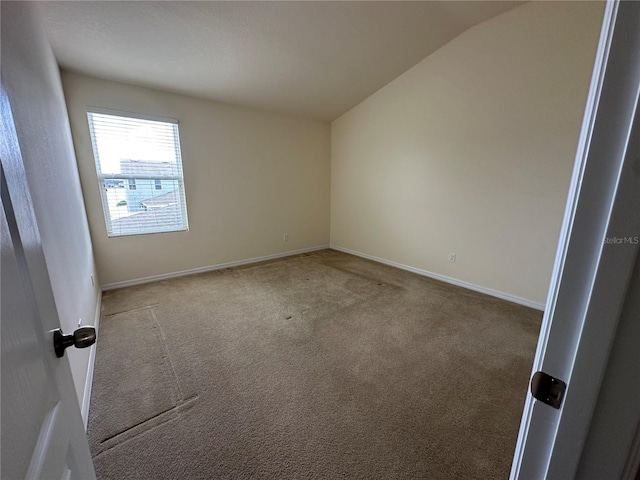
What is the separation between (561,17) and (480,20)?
2.30 feet

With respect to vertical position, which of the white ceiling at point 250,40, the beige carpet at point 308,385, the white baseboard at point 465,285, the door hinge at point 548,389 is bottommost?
the beige carpet at point 308,385

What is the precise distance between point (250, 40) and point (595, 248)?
3.05m

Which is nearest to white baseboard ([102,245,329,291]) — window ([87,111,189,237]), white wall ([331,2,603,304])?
window ([87,111,189,237])

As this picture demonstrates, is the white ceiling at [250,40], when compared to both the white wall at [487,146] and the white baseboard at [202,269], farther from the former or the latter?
the white baseboard at [202,269]

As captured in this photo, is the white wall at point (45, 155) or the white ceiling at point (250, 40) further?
the white ceiling at point (250, 40)

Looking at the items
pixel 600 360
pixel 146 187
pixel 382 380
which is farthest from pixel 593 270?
pixel 146 187

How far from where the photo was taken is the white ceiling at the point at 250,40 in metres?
2.09

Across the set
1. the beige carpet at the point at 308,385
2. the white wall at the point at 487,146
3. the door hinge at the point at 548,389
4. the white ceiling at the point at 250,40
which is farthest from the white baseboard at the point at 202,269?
the door hinge at the point at 548,389

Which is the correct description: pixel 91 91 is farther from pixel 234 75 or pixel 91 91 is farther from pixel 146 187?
pixel 234 75

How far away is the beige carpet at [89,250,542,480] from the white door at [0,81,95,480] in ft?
2.75

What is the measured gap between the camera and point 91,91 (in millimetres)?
2783

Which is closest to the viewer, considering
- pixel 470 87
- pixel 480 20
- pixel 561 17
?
pixel 561 17

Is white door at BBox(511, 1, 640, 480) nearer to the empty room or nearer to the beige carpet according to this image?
the empty room

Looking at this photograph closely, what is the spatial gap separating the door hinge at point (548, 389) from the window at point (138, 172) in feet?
12.7
